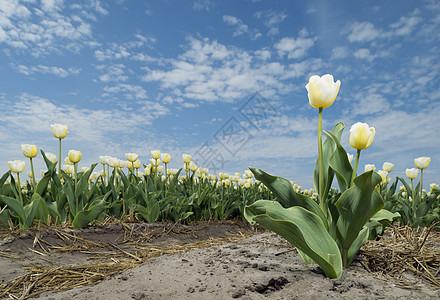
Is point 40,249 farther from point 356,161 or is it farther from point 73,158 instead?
point 356,161

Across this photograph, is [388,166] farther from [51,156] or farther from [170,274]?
[51,156]

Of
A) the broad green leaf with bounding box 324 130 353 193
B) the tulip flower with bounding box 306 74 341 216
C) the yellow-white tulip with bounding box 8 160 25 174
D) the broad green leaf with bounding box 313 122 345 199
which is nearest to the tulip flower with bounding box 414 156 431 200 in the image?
the broad green leaf with bounding box 313 122 345 199

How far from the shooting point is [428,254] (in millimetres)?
2439

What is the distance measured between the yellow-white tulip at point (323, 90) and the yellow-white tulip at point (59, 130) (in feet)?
10.6

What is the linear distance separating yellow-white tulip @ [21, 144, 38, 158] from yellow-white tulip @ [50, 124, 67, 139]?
1.00 feet

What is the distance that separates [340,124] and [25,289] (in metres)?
2.65

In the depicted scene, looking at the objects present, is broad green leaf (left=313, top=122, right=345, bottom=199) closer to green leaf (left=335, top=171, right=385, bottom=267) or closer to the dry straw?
green leaf (left=335, top=171, right=385, bottom=267)

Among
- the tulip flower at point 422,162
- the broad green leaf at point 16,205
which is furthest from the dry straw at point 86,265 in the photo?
the tulip flower at point 422,162

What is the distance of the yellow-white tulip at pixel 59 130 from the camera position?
3998 mm

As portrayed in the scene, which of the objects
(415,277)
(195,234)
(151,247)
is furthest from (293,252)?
(195,234)

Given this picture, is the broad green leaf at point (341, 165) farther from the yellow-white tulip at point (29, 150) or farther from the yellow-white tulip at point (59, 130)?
the yellow-white tulip at point (29, 150)

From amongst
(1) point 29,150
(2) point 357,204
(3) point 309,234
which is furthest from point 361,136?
(1) point 29,150

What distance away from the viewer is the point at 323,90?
196 cm

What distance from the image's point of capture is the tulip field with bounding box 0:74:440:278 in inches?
77.3
